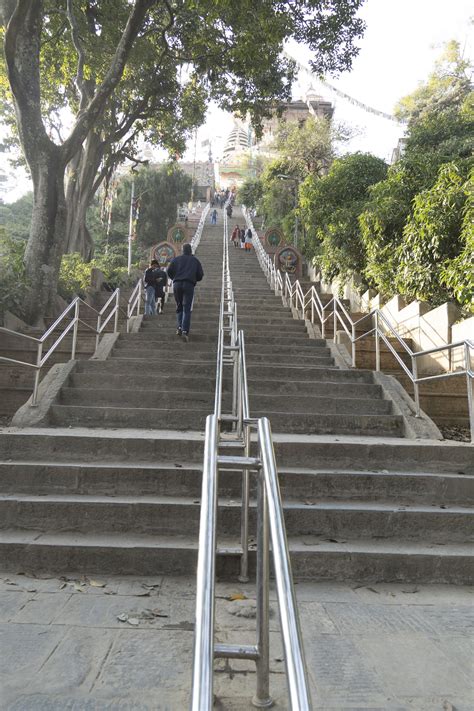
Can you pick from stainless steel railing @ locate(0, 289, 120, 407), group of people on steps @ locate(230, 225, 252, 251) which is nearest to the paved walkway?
stainless steel railing @ locate(0, 289, 120, 407)

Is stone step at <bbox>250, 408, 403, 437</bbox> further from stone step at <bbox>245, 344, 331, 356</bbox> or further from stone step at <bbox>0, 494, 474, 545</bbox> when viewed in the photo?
stone step at <bbox>245, 344, 331, 356</bbox>

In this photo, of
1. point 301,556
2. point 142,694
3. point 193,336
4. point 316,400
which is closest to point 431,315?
point 316,400

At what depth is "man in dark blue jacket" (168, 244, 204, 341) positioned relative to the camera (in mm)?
8484

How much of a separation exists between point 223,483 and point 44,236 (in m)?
7.66

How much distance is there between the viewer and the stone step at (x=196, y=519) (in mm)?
3719

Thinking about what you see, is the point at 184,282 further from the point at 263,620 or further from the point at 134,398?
the point at 263,620

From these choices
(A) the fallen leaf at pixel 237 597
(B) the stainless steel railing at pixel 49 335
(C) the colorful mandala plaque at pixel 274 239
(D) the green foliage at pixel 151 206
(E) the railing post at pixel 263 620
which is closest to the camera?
(E) the railing post at pixel 263 620

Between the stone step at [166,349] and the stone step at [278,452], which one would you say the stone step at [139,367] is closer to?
the stone step at [166,349]

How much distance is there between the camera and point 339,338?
29.2 feet

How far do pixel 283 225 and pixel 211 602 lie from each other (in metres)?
27.1

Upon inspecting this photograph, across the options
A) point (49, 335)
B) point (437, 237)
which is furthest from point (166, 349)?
point (437, 237)

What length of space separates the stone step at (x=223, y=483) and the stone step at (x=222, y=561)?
25.9 inches

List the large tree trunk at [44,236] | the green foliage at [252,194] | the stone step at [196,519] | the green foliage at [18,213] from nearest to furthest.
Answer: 1. the stone step at [196,519]
2. the large tree trunk at [44,236]
3. the green foliage at [252,194]
4. the green foliage at [18,213]

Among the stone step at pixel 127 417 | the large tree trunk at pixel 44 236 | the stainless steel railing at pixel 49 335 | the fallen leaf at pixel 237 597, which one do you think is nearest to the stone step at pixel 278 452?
the stone step at pixel 127 417
